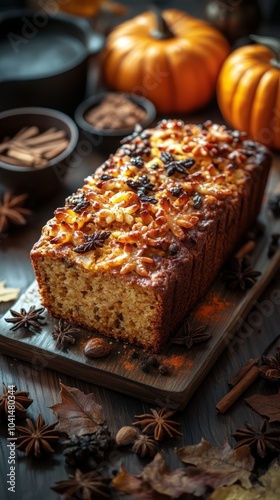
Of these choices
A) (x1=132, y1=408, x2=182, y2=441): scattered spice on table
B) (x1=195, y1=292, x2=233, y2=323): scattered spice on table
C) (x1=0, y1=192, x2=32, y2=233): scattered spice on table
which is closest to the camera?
(x1=132, y1=408, x2=182, y2=441): scattered spice on table

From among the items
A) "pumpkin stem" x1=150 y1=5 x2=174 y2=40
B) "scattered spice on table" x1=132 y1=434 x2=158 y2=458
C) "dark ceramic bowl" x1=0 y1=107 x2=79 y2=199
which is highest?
"pumpkin stem" x1=150 y1=5 x2=174 y2=40

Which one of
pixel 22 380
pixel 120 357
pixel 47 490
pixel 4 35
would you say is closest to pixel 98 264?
pixel 120 357

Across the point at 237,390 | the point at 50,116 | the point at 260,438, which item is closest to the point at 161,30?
the point at 50,116

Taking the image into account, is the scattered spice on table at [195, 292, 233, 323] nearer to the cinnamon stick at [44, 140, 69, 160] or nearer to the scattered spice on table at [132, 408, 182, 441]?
the scattered spice on table at [132, 408, 182, 441]

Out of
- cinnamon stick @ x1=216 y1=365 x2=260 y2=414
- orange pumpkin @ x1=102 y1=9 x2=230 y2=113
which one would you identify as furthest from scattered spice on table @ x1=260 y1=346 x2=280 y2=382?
orange pumpkin @ x1=102 y1=9 x2=230 y2=113

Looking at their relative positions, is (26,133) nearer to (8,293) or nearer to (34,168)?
(34,168)

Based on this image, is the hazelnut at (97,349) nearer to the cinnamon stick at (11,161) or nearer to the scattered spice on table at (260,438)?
the scattered spice on table at (260,438)
